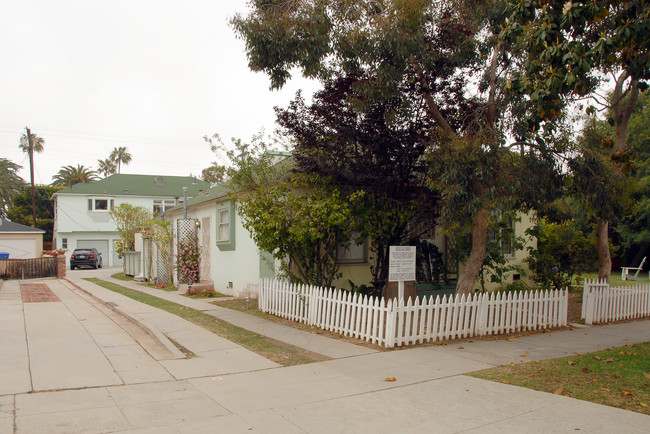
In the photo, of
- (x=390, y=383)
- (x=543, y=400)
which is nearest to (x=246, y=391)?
(x=390, y=383)

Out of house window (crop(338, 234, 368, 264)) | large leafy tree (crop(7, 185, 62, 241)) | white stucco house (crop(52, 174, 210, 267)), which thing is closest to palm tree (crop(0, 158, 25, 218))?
large leafy tree (crop(7, 185, 62, 241))

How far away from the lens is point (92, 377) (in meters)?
6.38

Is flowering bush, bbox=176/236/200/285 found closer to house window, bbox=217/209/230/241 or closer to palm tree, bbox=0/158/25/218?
house window, bbox=217/209/230/241

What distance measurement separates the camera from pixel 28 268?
24.5 m

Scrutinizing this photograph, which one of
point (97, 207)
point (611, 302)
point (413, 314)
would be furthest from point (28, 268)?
point (611, 302)

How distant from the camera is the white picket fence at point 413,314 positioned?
334 inches

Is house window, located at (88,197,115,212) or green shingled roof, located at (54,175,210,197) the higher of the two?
green shingled roof, located at (54,175,210,197)

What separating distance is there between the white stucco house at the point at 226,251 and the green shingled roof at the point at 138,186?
81.2 feet

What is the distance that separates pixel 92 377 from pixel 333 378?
120 inches

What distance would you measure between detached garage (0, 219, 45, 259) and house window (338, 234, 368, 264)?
21426mm

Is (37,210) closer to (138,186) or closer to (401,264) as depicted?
(138,186)

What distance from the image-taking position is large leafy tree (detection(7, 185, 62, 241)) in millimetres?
52031

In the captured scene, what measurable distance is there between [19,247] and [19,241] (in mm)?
335

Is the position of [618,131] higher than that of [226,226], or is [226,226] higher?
[618,131]
